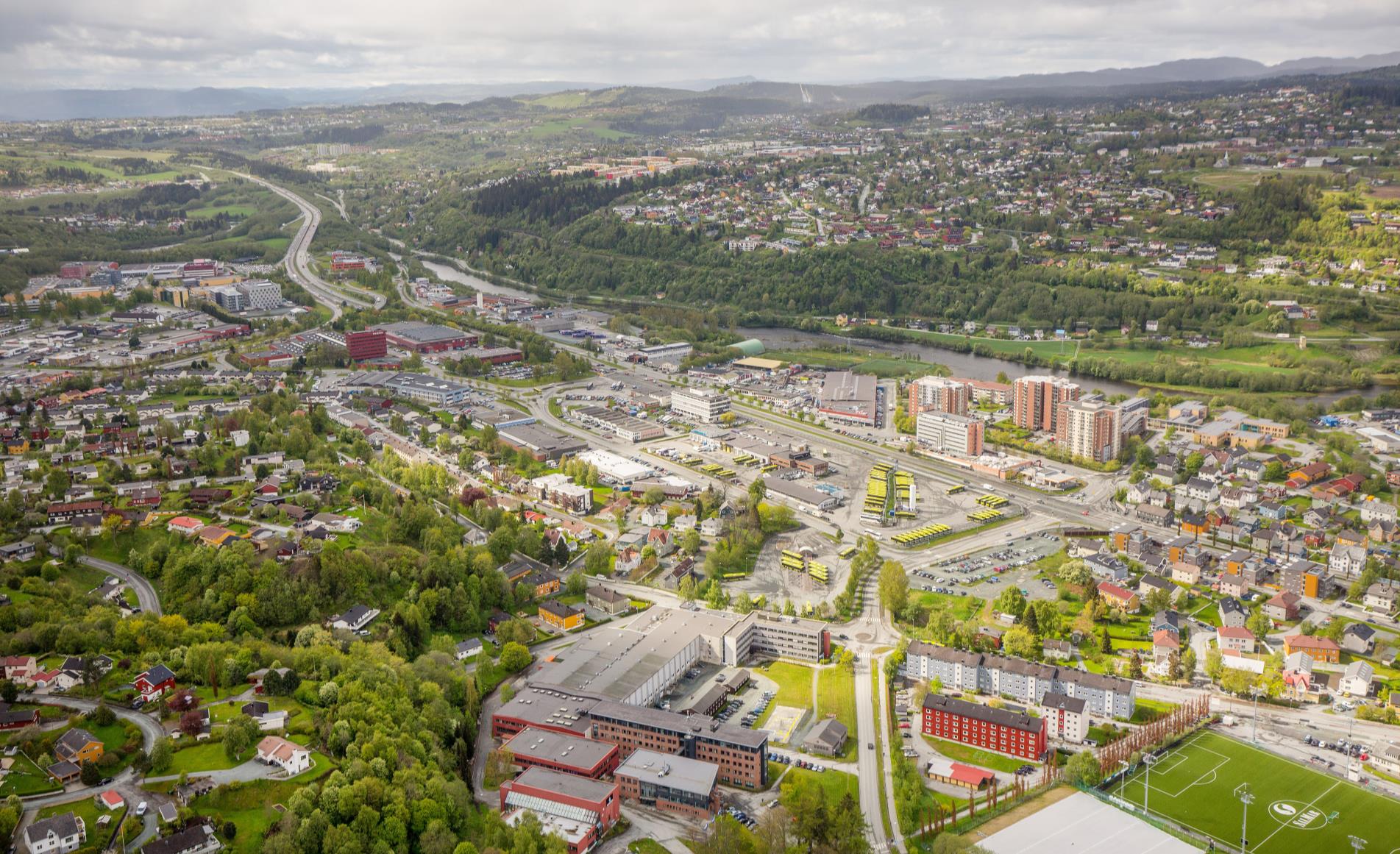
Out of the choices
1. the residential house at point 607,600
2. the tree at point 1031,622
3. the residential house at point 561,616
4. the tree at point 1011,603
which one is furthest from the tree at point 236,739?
the tree at point 1011,603

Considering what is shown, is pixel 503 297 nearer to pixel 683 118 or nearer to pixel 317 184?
pixel 317 184

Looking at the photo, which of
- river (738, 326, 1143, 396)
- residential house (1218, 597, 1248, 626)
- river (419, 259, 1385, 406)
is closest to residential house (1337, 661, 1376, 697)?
residential house (1218, 597, 1248, 626)

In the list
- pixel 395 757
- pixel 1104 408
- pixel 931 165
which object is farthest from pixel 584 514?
pixel 931 165

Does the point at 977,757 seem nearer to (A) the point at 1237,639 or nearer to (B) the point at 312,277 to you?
(A) the point at 1237,639

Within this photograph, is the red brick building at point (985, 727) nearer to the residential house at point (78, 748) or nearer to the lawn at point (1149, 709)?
the lawn at point (1149, 709)

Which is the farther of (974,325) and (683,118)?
(683,118)

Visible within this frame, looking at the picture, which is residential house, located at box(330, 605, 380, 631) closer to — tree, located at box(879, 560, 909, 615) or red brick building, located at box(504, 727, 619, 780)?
red brick building, located at box(504, 727, 619, 780)
